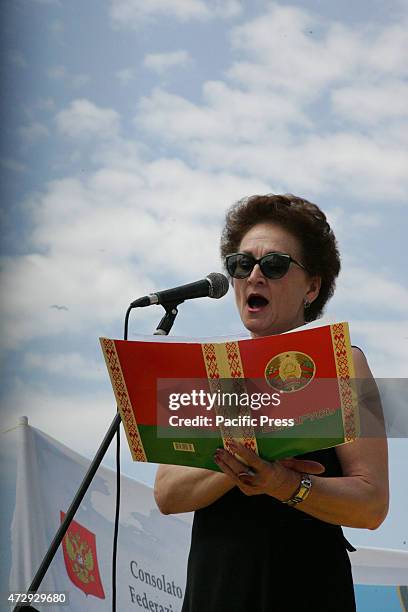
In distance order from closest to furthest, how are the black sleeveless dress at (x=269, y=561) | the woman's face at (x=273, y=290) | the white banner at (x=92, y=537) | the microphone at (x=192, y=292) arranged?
the black sleeveless dress at (x=269, y=561) → the woman's face at (x=273, y=290) → the microphone at (x=192, y=292) → the white banner at (x=92, y=537)

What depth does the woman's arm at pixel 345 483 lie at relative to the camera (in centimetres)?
85

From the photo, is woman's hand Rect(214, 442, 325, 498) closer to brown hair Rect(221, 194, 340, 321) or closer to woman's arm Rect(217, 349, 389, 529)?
woman's arm Rect(217, 349, 389, 529)

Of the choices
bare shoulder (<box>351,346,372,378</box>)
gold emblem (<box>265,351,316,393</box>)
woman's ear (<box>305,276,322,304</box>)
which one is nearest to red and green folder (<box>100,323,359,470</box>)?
gold emblem (<box>265,351,316,393</box>)

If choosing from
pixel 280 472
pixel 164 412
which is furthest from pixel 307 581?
pixel 164 412

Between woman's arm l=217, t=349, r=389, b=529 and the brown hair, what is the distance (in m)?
0.23

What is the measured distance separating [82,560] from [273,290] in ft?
3.51

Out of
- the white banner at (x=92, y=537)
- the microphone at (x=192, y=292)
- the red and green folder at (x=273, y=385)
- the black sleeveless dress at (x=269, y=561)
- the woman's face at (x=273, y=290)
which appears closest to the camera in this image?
the red and green folder at (x=273, y=385)

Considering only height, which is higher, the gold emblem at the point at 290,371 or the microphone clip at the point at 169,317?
the microphone clip at the point at 169,317

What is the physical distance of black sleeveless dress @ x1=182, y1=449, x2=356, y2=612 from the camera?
967mm

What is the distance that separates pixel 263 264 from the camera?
44.4 inches

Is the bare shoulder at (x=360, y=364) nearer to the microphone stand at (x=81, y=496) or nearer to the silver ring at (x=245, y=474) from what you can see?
the silver ring at (x=245, y=474)

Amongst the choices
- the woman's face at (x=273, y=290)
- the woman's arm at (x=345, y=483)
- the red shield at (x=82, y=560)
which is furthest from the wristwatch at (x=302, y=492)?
the red shield at (x=82, y=560)

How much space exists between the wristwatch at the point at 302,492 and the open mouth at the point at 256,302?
305 millimetres

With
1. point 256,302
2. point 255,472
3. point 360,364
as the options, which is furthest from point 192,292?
point 255,472
